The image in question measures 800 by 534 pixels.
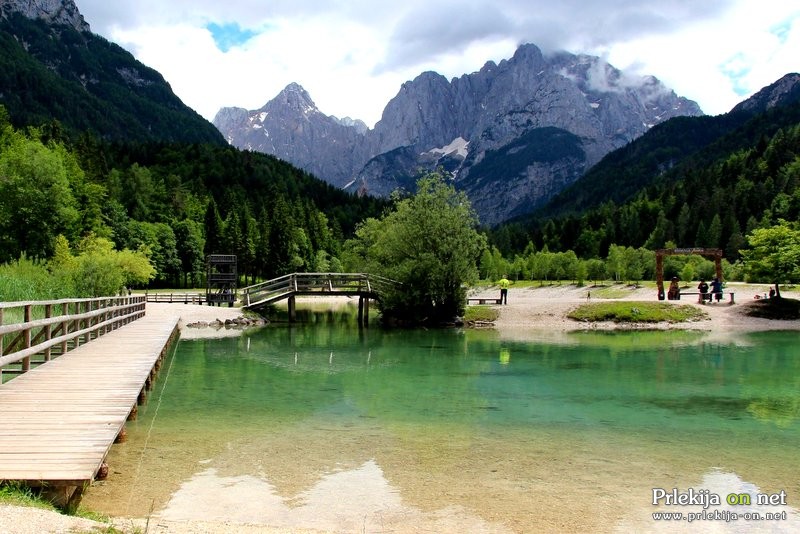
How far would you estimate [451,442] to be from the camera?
1255cm

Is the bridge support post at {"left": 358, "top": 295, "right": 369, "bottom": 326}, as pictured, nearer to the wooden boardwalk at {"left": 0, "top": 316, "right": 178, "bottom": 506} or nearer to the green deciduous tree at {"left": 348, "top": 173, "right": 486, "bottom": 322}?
the green deciduous tree at {"left": 348, "top": 173, "right": 486, "bottom": 322}

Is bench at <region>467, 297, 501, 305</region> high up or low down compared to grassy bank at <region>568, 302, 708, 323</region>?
up

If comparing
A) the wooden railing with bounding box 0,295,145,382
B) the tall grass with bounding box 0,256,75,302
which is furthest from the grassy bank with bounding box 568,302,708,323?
the tall grass with bounding box 0,256,75,302

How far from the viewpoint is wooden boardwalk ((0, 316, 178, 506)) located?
257 inches

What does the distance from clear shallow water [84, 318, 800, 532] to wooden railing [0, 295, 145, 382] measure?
8.62 ft

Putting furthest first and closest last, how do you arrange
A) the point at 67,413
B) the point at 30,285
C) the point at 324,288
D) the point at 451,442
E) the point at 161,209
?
the point at 161,209 < the point at 324,288 < the point at 30,285 < the point at 451,442 < the point at 67,413

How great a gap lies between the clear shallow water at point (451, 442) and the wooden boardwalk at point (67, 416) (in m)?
1.10

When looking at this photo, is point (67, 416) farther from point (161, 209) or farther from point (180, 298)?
point (161, 209)

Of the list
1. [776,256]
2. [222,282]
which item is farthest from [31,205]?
[776,256]

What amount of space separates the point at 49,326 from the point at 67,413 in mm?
5677

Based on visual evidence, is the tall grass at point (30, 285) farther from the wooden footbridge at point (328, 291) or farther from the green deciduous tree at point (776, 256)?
the green deciduous tree at point (776, 256)

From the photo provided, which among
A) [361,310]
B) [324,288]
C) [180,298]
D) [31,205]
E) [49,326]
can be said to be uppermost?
[31,205]

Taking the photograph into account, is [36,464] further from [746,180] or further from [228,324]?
[746,180]

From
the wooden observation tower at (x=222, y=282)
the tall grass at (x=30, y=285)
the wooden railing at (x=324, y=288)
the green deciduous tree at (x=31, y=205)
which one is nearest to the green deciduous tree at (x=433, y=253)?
the wooden railing at (x=324, y=288)
